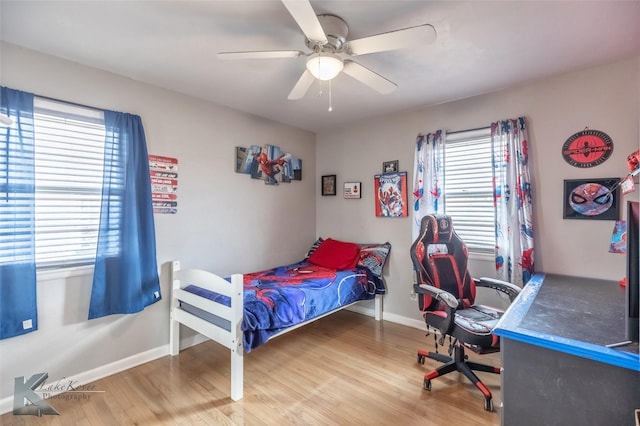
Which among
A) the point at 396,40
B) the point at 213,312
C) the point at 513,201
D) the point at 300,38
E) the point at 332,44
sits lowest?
the point at 213,312

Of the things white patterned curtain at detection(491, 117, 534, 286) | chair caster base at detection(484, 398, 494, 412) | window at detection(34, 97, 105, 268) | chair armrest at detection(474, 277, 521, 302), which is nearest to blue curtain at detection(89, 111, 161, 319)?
window at detection(34, 97, 105, 268)

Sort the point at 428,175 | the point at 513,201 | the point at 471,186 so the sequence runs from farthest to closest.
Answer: the point at 428,175 → the point at 471,186 → the point at 513,201

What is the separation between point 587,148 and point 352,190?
2287 mm

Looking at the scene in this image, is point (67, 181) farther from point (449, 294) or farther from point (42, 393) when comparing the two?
point (449, 294)

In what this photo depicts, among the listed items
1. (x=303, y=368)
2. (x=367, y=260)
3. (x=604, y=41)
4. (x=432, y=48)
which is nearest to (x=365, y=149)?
(x=367, y=260)

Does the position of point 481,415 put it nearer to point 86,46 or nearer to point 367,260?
point 367,260

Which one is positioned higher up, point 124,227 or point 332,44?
point 332,44

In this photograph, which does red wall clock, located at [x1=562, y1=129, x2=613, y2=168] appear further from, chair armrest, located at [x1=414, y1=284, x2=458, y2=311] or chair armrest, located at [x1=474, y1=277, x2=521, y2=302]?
chair armrest, located at [x1=414, y1=284, x2=458, y2=311]

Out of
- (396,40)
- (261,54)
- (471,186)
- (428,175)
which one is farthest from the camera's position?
(428,175)

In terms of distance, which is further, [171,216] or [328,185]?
[328,185]

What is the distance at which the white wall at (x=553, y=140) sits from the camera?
2227 mm

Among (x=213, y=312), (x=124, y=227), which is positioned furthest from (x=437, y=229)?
(x=124, y=227)

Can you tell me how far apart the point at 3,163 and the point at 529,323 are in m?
3.23

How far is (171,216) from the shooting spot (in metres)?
2.71
